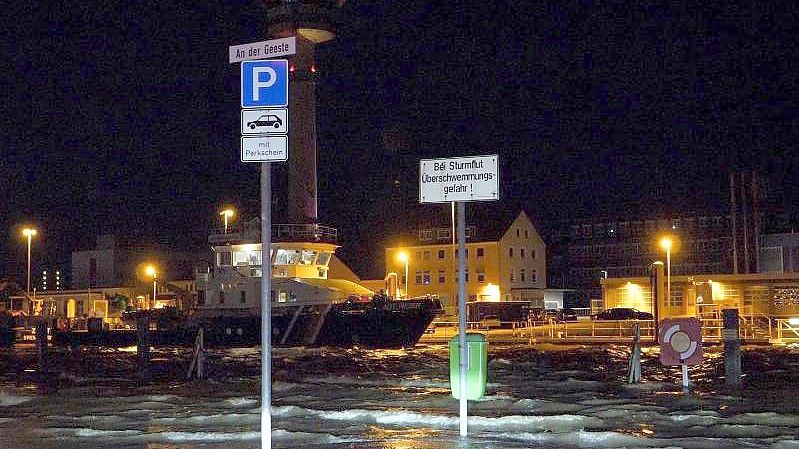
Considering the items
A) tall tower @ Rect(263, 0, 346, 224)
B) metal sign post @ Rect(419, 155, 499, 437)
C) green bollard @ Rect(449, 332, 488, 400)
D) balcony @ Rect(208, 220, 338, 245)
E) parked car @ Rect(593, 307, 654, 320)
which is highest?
tall tower @ Rect(263, 0, 346, 224)

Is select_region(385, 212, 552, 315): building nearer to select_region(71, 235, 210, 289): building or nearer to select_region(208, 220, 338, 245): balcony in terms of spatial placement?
select_region(208, 220, 338, 245): balcony

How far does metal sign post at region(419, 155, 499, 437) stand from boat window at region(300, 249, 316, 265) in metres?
37.7

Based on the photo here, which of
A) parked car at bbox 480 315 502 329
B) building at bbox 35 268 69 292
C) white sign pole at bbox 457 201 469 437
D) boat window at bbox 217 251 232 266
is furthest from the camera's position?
building at bbox 35 268 69 292

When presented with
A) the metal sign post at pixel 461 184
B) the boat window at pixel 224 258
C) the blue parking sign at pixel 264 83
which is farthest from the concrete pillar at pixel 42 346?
the blue parking sign at pixel 264 83

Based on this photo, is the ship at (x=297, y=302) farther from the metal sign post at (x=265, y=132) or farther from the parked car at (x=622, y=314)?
the metal sign post at (x=265, y=132)

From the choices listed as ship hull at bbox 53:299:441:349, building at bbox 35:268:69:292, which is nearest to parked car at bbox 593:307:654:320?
ship hull at bbox 53:299:441:349

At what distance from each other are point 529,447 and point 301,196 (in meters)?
43.7

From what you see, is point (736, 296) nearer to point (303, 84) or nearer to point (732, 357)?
point (303, 84)

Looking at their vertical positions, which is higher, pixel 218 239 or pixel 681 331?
pixel 218 239

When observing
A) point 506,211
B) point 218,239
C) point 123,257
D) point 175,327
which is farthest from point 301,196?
point 123,257

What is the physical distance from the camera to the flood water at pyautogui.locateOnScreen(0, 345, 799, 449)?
475 inches

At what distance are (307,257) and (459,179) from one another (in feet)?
126

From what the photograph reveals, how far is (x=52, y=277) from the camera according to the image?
115438mm

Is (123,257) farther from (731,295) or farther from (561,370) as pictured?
(561,370)
